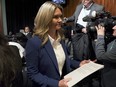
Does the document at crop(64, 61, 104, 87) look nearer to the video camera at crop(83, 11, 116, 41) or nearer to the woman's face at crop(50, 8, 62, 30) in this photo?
the woman's face at crop(50, 8, 62, 30)

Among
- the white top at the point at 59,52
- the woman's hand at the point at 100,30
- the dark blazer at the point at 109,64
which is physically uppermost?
the woman's hand at the point at 100,30

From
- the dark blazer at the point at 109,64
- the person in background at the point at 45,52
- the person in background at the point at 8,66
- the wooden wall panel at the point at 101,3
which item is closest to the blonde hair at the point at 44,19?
the person in background at the point at 45,52

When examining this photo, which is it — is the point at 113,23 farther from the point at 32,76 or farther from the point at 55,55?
the point at 32,76

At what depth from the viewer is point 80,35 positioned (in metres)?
2.87

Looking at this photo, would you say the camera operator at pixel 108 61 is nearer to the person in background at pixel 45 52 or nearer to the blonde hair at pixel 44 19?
the person in background at pixel 45 52

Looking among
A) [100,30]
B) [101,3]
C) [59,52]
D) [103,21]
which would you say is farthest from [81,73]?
[101,3]

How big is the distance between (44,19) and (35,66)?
0.30 m

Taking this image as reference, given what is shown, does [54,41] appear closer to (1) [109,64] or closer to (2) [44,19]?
(2) [44,19]

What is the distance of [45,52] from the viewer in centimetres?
157

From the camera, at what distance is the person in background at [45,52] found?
152cm

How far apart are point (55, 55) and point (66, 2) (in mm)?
5474

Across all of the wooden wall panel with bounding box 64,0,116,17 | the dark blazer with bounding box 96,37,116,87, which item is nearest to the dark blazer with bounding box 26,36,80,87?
the dark blazer with bounding box 96,37,116,87

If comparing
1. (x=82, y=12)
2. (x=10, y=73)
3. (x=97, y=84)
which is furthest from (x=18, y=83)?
(x=82, y=12)

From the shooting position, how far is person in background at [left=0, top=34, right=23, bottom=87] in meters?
1.03
